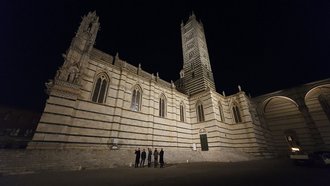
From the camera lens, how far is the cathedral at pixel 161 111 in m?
10.9

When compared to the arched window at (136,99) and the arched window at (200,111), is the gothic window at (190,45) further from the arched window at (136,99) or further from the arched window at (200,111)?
the arched window at (136,99)

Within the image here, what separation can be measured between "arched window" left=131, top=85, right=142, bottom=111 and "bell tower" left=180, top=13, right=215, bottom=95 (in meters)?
10.4

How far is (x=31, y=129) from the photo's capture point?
2622cm

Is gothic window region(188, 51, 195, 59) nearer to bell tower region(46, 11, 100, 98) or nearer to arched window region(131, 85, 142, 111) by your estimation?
arched window region(131, 85, 142, 111)

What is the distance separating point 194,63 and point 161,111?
486 inches

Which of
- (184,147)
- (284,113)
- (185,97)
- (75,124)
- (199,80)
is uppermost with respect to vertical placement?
(199,80)

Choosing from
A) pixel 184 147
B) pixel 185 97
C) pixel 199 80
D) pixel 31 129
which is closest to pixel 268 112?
pixel 199 80

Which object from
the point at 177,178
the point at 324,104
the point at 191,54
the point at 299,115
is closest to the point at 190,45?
the point at 191,54

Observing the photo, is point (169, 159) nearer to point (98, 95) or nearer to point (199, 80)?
point (98, 95)

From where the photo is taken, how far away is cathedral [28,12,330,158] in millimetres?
10938

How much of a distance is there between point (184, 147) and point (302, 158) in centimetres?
1110

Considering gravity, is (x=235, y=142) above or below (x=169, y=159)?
above

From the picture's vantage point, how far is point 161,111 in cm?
1812

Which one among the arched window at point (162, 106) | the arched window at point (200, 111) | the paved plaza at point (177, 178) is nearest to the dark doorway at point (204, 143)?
the arched window at point (200, 111)
